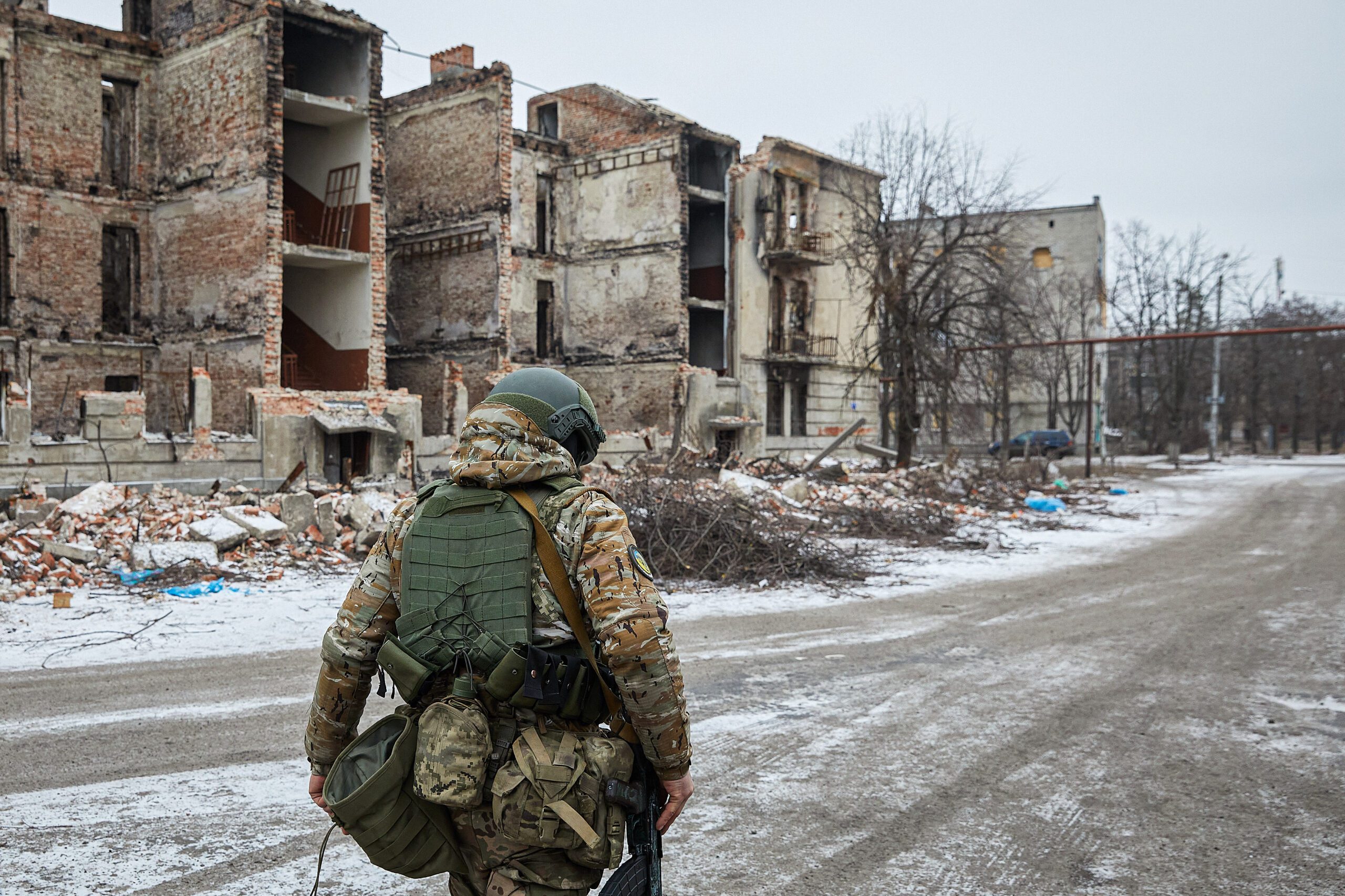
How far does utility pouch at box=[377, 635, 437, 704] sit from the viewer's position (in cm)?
254

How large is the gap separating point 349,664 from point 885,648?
6756 millimetres

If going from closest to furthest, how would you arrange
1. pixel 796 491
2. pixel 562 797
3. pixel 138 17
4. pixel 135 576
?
pixel 562 797 → pixel 135 576 → pixel 796 491 → pixel 138 17

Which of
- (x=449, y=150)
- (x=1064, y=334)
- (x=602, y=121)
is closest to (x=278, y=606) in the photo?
(x=449, y=150)

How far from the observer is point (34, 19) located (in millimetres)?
20906

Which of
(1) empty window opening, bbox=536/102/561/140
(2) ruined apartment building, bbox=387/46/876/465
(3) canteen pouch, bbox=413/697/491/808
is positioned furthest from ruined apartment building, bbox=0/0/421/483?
(3) canteen pouch, bbox=413/697/491/808

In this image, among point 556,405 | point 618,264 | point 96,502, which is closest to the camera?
point 556,405

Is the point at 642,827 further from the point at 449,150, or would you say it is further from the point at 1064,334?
the point at 1064,334

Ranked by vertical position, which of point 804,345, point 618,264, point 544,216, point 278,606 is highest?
point 544,216

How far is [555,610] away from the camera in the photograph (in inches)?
101

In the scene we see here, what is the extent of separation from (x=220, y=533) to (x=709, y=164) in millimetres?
23268

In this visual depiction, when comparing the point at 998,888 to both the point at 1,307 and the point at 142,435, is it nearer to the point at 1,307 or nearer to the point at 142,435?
the point at 142,435

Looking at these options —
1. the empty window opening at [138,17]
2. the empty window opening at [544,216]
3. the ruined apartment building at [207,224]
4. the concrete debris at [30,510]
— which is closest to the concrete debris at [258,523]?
the concrete debris at [30,510]

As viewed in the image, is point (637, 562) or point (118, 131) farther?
point (118, 131)

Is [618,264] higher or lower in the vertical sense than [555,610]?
higher
